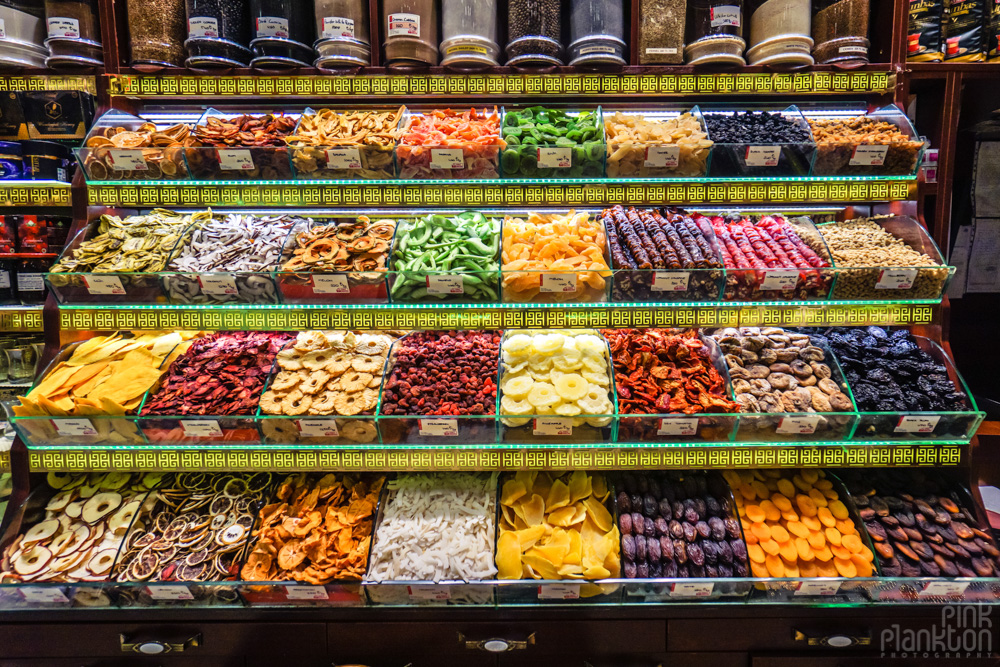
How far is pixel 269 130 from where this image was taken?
220 centimetres

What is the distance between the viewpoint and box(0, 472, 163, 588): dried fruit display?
1.93 meters

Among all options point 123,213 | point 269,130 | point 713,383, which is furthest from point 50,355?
point 713,383

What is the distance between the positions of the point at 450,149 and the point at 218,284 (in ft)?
3.57

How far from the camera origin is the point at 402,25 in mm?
2123

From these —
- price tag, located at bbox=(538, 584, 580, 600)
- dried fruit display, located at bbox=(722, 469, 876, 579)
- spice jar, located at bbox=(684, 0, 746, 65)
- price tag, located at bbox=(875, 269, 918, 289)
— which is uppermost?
spice jar, located at bbox=(684, 0, 746, 65)

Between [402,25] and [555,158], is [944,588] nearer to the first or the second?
[555,158]

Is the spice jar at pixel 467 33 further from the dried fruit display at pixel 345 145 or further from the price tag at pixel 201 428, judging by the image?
the price tag at pixel 201 428

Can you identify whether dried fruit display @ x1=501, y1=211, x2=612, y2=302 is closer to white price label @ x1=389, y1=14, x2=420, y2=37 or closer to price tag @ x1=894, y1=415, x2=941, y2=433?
white price label @ x1=389, y1=14, x2=420, y2=37

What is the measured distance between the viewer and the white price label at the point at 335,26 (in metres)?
2.13

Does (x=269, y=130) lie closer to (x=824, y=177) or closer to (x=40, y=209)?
(x=40, y=209)

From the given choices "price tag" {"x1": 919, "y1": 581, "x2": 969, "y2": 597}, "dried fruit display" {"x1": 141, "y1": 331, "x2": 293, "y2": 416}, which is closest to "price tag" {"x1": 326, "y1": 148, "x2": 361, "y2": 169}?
"dried fruit display" {"x1": 141, "y1": 331, "x2": 293, "y2": 416}

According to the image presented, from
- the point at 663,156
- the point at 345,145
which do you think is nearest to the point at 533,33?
the point at 663,156

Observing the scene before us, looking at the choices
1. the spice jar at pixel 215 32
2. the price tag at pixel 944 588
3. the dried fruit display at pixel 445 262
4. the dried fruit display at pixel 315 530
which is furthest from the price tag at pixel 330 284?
the price tag at pixel 944 588

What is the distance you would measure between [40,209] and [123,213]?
0.67 metres
